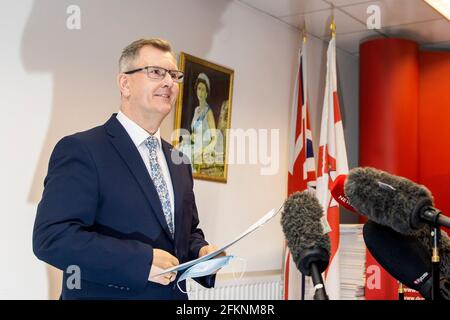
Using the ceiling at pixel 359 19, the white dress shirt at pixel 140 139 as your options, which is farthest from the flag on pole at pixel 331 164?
the white dress shirt at pixel 140 139

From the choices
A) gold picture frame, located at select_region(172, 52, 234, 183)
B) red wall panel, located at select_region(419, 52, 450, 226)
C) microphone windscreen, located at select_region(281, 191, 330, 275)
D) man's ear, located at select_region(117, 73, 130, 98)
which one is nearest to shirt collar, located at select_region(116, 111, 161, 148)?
man's ear, located at select_region(117, 73, 130, 98)

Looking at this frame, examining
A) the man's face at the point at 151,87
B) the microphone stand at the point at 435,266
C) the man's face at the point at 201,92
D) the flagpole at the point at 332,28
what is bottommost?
the microphone stand at the point at 435,266

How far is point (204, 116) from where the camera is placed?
383cm

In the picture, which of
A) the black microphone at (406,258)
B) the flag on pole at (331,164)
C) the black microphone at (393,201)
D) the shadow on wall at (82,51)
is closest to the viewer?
the black microphone at (393,201)

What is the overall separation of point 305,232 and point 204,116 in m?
2.73

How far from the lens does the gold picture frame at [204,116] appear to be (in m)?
3.67

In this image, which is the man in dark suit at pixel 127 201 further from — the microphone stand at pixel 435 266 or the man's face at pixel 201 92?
the man's face at pixel 201 92

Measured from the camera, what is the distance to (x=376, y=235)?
1.29 m

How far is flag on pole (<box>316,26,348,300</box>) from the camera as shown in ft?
13.7

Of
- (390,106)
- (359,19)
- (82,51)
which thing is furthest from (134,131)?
(390,106)

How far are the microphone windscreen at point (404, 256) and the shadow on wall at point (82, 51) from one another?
203cm

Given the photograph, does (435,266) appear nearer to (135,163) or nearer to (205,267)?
(205,267)

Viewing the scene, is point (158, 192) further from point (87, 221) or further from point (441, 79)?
point (441, 79)
